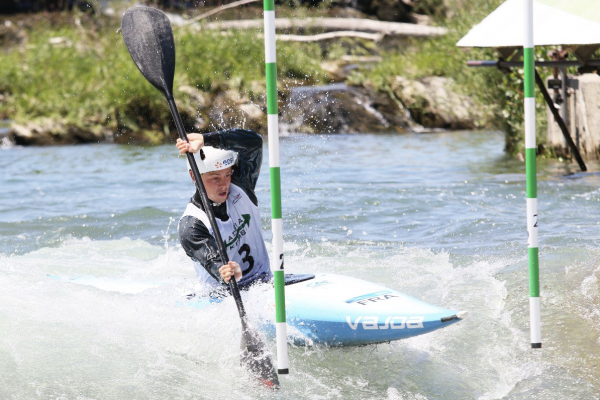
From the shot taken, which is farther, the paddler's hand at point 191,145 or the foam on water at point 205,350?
the paddler's hand at point 191,145

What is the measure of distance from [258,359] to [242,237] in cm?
77

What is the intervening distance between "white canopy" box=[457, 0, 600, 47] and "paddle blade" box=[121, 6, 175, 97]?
11.0 feet

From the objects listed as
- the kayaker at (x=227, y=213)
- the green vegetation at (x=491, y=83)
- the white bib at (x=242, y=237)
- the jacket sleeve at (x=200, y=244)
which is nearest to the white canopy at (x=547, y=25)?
the green vegetation at (x=491, y=83)

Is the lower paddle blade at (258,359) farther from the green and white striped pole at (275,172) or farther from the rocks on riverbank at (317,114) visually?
the rocks on riverbank at (317,114)

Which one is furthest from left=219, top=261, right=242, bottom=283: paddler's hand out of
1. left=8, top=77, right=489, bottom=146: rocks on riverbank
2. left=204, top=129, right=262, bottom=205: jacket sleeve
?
left=8, top=77, right=489, bottom=146: rocks on riverbank

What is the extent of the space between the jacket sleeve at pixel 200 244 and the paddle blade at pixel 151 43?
1.03 m

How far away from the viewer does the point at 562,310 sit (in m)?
4.42

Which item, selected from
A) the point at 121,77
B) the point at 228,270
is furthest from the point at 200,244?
the point at 121,77

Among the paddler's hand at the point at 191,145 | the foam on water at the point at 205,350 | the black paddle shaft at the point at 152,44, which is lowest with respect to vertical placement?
the foam on water at the point at 205,350

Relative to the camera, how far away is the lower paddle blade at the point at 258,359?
12.3 ft

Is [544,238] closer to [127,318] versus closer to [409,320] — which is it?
[409,320]

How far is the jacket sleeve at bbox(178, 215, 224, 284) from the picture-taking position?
4082 mm

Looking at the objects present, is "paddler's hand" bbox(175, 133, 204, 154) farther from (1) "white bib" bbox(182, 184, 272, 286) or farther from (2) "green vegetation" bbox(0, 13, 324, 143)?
(2) "green vegetation" bbox(0, 13, 324, 143)

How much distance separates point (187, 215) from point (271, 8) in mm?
1307
